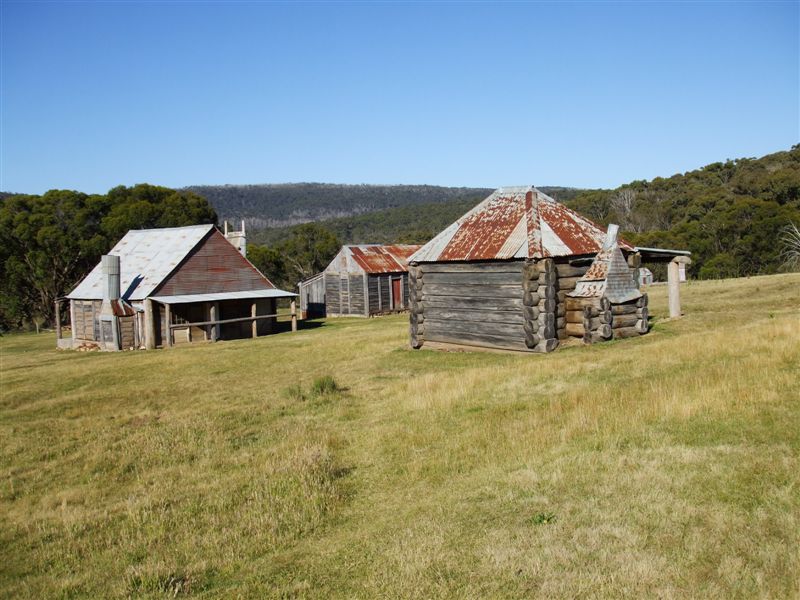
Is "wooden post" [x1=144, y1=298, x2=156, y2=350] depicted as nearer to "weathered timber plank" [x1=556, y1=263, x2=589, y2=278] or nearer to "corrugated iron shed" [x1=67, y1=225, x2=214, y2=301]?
"corrugated iron shed" [x1=67, y1=225, x2=214, y2=301]

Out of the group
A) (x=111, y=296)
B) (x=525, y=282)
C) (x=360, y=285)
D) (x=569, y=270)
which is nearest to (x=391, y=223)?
(x=360, y=285)

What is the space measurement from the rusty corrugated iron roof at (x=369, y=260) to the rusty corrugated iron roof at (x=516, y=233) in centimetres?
2085

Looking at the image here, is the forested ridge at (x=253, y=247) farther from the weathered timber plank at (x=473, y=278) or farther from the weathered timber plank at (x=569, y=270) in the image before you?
the weathered timber plank at (x=473, y=278)

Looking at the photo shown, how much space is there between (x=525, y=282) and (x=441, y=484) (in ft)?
36.4

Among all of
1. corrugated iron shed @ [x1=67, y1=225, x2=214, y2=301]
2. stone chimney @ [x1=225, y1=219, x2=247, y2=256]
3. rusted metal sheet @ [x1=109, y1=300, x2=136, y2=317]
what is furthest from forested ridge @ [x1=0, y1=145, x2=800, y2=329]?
rusted metal sheet @ [x1=109, y1=300, x2=136, y2=317]

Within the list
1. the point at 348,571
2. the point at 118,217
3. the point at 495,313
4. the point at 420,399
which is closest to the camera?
the point at 348,571

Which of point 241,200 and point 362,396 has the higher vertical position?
point 241,200

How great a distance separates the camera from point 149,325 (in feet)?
103

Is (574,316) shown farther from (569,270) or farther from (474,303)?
(474,303)

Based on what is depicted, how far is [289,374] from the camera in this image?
2033 centimetres

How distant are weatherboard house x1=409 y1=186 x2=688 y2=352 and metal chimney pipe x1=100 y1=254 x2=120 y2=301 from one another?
17.0m

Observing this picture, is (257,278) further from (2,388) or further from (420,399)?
(420,399)

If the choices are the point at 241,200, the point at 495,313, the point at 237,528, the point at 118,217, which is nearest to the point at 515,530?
the point at 237,528

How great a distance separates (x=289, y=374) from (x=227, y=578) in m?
14.0
